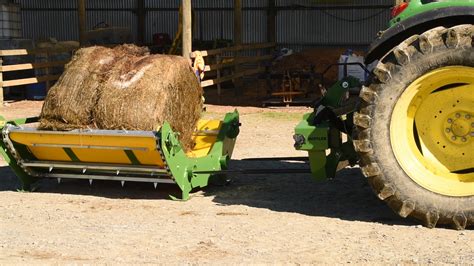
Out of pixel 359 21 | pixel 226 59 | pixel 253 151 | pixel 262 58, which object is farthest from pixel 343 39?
pixel 253 151

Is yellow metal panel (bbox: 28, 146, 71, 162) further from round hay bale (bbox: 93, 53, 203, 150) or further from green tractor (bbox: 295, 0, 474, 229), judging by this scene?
green tractor (bbox: 295, 0, 474, 229)

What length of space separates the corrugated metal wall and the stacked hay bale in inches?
614

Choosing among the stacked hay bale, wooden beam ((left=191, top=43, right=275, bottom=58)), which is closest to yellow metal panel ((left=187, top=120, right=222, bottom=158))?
the stacked hay bale

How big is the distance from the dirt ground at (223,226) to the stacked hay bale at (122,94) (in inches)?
30.5

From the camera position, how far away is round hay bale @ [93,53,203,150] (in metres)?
8.01

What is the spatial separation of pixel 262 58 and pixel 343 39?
8.46 ft

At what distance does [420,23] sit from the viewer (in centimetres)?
678

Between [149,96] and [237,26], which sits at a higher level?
[237,26]

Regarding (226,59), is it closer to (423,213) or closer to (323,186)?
(323,186)

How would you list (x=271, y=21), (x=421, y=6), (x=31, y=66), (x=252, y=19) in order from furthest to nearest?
(x=252, y=19)
(x=271, y=21)
(x=31, y=66)
(x=421, y=6)

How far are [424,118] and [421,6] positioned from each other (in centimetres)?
98

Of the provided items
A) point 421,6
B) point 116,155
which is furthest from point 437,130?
point 116,155

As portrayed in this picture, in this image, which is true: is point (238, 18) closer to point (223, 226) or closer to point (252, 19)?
point (252, 19)

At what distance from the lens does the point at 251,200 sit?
26.2 feet
